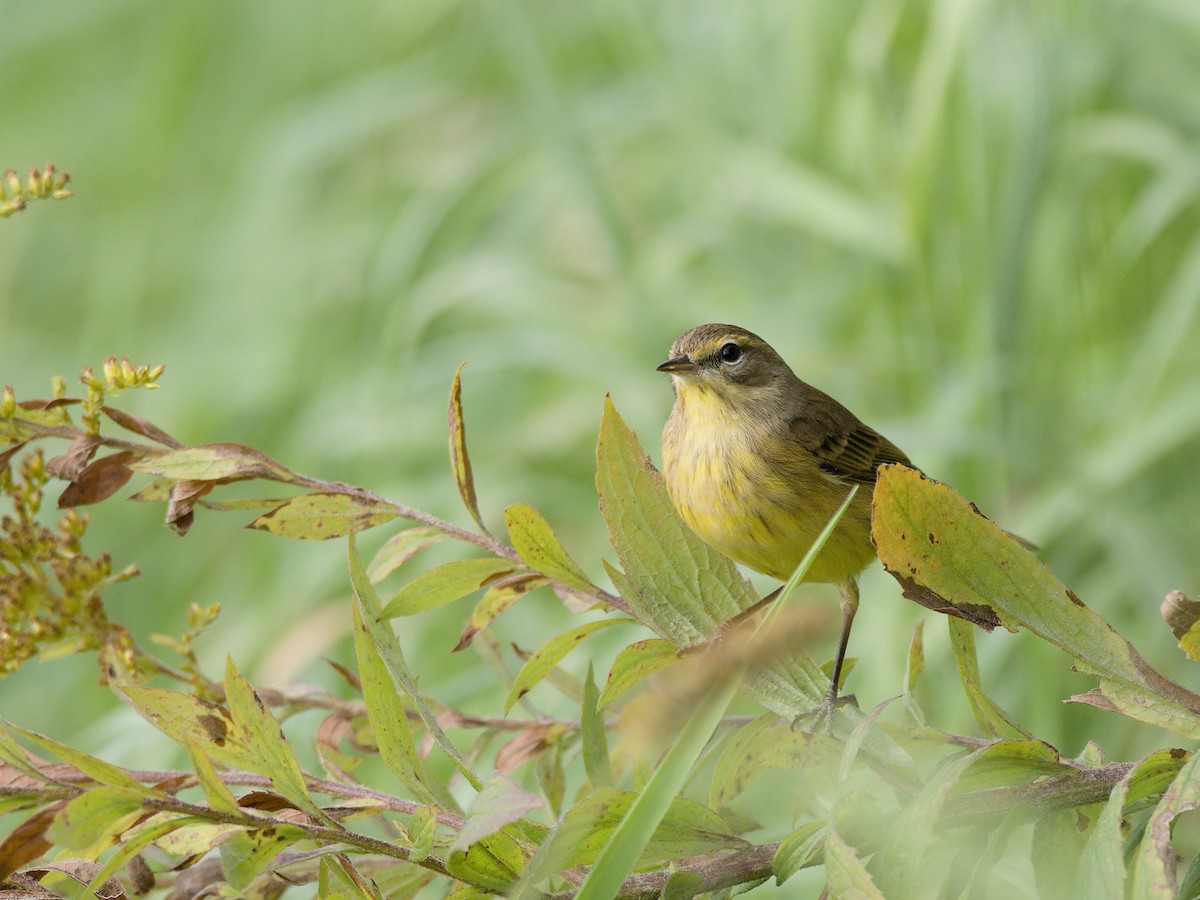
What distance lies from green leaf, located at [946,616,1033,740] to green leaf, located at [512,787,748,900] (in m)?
0.23

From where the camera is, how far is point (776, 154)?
11.9 feet

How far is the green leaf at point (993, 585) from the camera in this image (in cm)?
94

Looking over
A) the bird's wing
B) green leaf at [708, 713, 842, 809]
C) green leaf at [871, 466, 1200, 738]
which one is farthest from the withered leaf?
the bird's wing

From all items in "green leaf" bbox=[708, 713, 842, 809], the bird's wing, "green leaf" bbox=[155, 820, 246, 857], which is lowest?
"green leaf" bbox=[155, 820, 246, 857]

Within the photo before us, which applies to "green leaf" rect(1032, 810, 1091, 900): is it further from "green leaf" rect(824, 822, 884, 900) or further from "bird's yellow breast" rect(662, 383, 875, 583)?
"bird's yellow breast" rect(662, 383, 875, 583)

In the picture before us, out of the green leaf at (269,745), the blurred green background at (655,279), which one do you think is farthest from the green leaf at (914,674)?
the blurred green background at (655,279)

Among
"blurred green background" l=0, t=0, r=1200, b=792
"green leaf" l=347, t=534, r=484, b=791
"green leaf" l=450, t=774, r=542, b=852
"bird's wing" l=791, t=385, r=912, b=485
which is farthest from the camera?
"blurred green background" l=0, t=0, r=1200, b=792

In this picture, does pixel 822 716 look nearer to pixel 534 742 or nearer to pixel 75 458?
pixel 534 742

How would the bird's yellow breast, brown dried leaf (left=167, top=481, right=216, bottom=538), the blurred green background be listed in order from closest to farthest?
1. brown dried leaf (left=167, top=481, right=216, bottom=538)
2. the bird's yellow breast
3. the blurred green background

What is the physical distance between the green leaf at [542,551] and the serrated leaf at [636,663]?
9cm

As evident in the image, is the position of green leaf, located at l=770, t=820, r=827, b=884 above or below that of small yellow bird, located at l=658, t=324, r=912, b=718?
below

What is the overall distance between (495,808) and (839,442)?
136cm

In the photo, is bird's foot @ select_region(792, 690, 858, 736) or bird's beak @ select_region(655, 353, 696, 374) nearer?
bird's foot @ select_region(792, 690, 858, 736)

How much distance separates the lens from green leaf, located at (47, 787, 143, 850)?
0.90 metres
